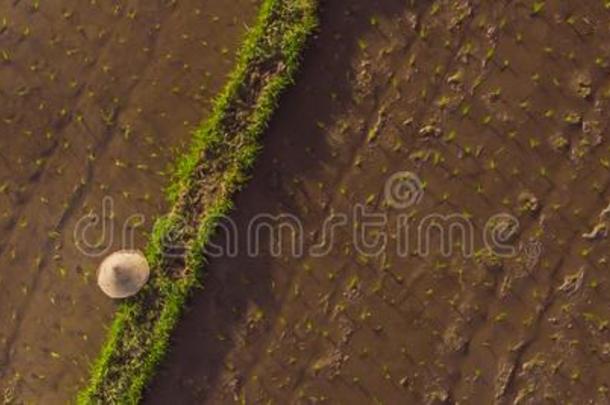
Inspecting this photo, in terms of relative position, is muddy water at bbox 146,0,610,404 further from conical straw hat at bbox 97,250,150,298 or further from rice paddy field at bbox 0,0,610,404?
conical straw hat at bbox 97,250,150,298

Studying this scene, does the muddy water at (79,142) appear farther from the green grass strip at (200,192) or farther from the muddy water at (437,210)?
the muddy water at (437,210)

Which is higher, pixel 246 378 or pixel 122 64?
pixel 122 64

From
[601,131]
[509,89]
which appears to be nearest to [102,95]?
[509,89]

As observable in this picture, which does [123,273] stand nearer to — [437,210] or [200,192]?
[200,192]

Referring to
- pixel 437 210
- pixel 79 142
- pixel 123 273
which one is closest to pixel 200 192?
pixel 123 273

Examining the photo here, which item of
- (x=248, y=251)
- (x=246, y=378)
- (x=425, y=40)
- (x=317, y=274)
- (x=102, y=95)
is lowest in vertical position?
(x=246, y=378)

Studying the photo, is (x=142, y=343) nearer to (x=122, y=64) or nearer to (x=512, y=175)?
(x=122, y=64)
